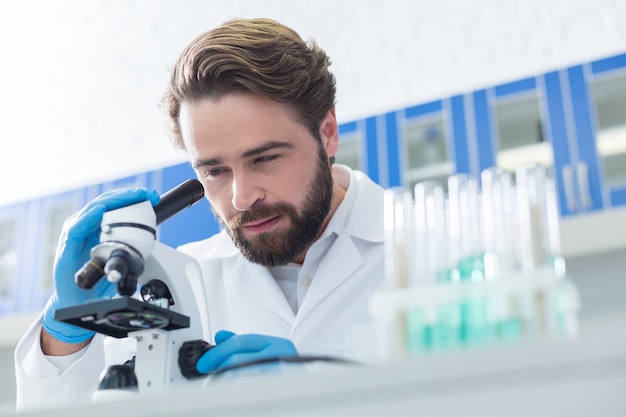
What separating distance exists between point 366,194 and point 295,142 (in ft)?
0.95

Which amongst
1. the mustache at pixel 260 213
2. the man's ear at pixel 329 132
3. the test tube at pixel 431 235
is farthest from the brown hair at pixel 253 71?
the test tube at pixel 431 235

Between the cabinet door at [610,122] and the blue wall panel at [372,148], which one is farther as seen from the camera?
the blue wall panel at [372,148]

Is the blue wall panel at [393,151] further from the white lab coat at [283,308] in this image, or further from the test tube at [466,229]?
the test tube at [466,229]

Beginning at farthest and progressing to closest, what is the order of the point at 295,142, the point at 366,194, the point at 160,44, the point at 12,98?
the point at 12,98 < the point at 160,44 < the point at 366,194 < the point at 295,142

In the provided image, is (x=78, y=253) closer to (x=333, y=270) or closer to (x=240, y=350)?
(x=240, y=350)

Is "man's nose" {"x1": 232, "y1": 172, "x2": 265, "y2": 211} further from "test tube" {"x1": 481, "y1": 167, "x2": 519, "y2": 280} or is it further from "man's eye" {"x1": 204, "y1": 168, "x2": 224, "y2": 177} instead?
"test tube" {"x1": 481, "y1": 167, "x2": 519, "y2": 280}

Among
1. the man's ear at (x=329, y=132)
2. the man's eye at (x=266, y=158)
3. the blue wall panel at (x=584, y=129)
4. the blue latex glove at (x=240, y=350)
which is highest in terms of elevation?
the blue wall panel at (x=584, y=129)

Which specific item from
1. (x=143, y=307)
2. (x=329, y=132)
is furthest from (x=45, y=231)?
(x=143, y=307)

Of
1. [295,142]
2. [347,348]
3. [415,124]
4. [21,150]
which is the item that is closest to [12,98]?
[21,150]

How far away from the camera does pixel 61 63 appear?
3316 millimetres

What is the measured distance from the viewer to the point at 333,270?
1611 millimetres

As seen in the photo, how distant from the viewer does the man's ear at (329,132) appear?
1796 mm

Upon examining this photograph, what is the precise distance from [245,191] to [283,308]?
299 mm

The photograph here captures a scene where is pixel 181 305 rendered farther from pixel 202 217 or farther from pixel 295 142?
pixel 202 217
